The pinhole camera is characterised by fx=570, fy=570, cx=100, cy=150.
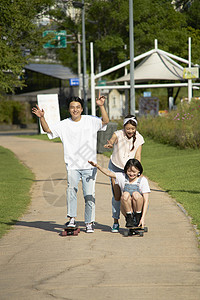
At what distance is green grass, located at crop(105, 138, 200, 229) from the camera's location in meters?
10.4

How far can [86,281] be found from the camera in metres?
5.44

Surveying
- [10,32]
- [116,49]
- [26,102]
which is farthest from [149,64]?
[26,102]

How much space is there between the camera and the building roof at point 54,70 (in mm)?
57922

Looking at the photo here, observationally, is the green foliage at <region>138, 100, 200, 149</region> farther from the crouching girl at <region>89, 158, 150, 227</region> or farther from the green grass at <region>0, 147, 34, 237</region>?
the crouching girl at <region>89, 158, 150, 227</region>

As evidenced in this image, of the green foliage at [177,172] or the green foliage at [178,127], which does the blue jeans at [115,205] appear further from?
the green foliage at [178,127]

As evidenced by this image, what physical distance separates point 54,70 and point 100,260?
2241 inches

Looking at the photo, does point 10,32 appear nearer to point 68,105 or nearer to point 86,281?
point 68,105

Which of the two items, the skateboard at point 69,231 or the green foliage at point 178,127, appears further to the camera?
the green foliage at point 178,127

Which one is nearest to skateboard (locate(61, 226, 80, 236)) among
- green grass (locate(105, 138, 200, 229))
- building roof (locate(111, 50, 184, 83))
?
green grass (locate(105, 138, 200, 229))

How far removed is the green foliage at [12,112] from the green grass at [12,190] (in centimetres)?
3508

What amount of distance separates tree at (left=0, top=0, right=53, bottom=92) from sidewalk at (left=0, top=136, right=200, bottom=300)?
1001cm

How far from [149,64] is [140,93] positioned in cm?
1654

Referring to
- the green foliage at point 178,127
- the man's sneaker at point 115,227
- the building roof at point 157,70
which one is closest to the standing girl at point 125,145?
the man's sneaker at point 115,227

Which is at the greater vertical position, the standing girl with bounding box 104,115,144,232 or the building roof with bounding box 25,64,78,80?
the building roof with bounding box 25,64,78,80
